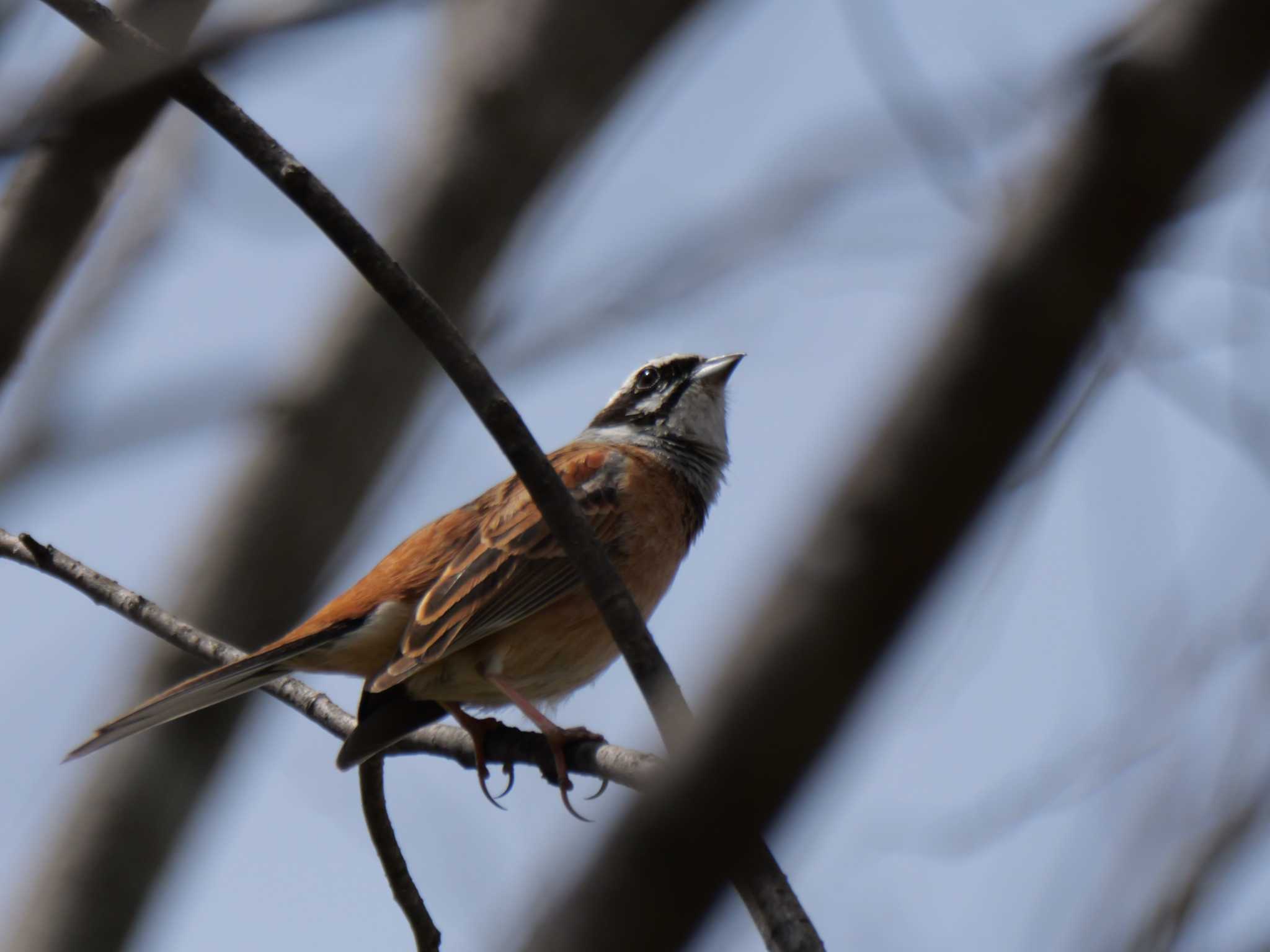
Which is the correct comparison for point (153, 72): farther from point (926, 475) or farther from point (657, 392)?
point (657, 392)

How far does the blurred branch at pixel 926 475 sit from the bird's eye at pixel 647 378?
537 centimetres

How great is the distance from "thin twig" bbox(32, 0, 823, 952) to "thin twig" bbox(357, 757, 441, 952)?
153 cm

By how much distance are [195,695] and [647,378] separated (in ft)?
11.5

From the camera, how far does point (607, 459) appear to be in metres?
6.26

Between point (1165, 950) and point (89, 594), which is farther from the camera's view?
point (89, 594)

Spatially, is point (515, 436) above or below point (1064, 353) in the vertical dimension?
above

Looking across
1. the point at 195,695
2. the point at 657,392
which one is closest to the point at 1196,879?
the point at 195,695

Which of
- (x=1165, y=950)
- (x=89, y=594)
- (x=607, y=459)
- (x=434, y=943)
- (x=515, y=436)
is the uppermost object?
(x=607, y=459)

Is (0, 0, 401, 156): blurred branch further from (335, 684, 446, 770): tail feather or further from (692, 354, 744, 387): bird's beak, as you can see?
(692, 354, 744, 387): bird's beak

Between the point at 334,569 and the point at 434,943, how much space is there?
2873 mm

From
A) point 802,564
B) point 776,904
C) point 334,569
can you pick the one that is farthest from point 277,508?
point 802,564

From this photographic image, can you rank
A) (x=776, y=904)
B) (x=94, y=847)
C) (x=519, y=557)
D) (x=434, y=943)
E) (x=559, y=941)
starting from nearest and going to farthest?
(x=559, y=941) → (x=776, y=904) → (x=434, y=943) → (x=519, y=557) → (x=94, y=847)

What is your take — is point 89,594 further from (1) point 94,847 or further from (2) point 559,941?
(2) point 559,941

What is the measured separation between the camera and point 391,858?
415cm
